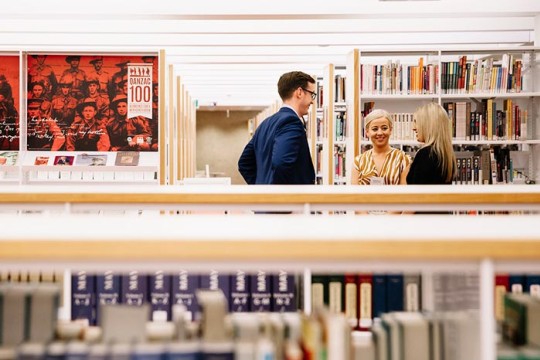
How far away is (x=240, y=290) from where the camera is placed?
2328mm

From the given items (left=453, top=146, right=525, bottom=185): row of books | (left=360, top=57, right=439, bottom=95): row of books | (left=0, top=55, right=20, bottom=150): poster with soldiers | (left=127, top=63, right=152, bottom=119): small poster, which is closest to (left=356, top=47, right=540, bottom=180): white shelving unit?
(left=360, top=57, right=439, bottom=95): row of books

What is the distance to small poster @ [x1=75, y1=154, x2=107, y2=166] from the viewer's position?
614cm

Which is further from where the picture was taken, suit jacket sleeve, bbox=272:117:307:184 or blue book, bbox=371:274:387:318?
suit jacket sleeve, bbox=272:117:307:184

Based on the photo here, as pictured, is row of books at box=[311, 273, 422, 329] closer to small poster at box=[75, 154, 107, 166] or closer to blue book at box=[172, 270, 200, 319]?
blue book at box=[172, 270, 200, 319]

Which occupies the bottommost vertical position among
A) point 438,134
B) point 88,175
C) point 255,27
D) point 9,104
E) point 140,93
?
point 88,175

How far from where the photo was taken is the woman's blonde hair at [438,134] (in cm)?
438

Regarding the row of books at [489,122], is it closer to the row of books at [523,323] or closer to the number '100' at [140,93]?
the number '100' at [140,93]

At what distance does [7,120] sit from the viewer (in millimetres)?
6238

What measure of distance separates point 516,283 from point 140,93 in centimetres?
462

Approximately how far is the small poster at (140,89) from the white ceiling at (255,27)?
0.20m

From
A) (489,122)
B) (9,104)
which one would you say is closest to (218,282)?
(9,104)

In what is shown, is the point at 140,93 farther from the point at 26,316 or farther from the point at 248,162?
the point at 26,316

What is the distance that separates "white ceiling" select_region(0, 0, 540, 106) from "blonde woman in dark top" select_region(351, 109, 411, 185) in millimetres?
2531

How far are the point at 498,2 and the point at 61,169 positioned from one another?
471cm
